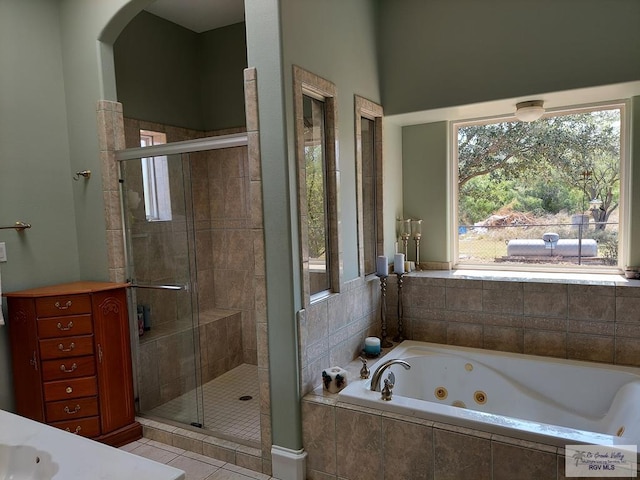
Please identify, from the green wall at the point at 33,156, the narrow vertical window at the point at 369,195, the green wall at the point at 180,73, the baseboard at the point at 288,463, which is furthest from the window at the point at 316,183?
the green wall at the point at 33,156

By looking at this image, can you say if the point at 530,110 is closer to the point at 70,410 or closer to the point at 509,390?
the point at 509,390

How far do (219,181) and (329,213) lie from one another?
42.9 inches

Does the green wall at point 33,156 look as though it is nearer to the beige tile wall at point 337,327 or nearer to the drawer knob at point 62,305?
the drawer knob at point 62,305

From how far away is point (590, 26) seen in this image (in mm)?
2682

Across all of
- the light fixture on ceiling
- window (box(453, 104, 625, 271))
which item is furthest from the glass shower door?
the light fixture on ceiling

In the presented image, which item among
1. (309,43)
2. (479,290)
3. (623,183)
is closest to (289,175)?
(309,43)

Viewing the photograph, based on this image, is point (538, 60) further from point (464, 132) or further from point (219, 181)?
point (219, 181)

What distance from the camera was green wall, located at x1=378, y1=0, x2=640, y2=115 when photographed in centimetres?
265

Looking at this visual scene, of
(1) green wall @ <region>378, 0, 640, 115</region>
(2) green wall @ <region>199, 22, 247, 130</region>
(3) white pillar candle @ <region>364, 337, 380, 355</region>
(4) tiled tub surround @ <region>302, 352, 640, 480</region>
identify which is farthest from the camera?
(2) green wall @ <region>199, 22, 247, 130</region>

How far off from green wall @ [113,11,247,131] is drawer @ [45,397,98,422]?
2.11 metres

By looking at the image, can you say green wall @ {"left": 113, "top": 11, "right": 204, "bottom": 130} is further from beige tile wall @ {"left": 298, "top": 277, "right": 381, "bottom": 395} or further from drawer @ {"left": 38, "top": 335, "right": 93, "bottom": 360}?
beige tile wall @ {"left": 298, "top": 277, "right": 381, "bottom": 395}

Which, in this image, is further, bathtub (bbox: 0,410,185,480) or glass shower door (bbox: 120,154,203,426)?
glass shower door (bbox: 120,154,203,426)

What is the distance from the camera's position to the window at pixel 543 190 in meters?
3.15

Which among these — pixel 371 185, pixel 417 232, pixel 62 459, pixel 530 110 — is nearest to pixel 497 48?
pixel 530 110
